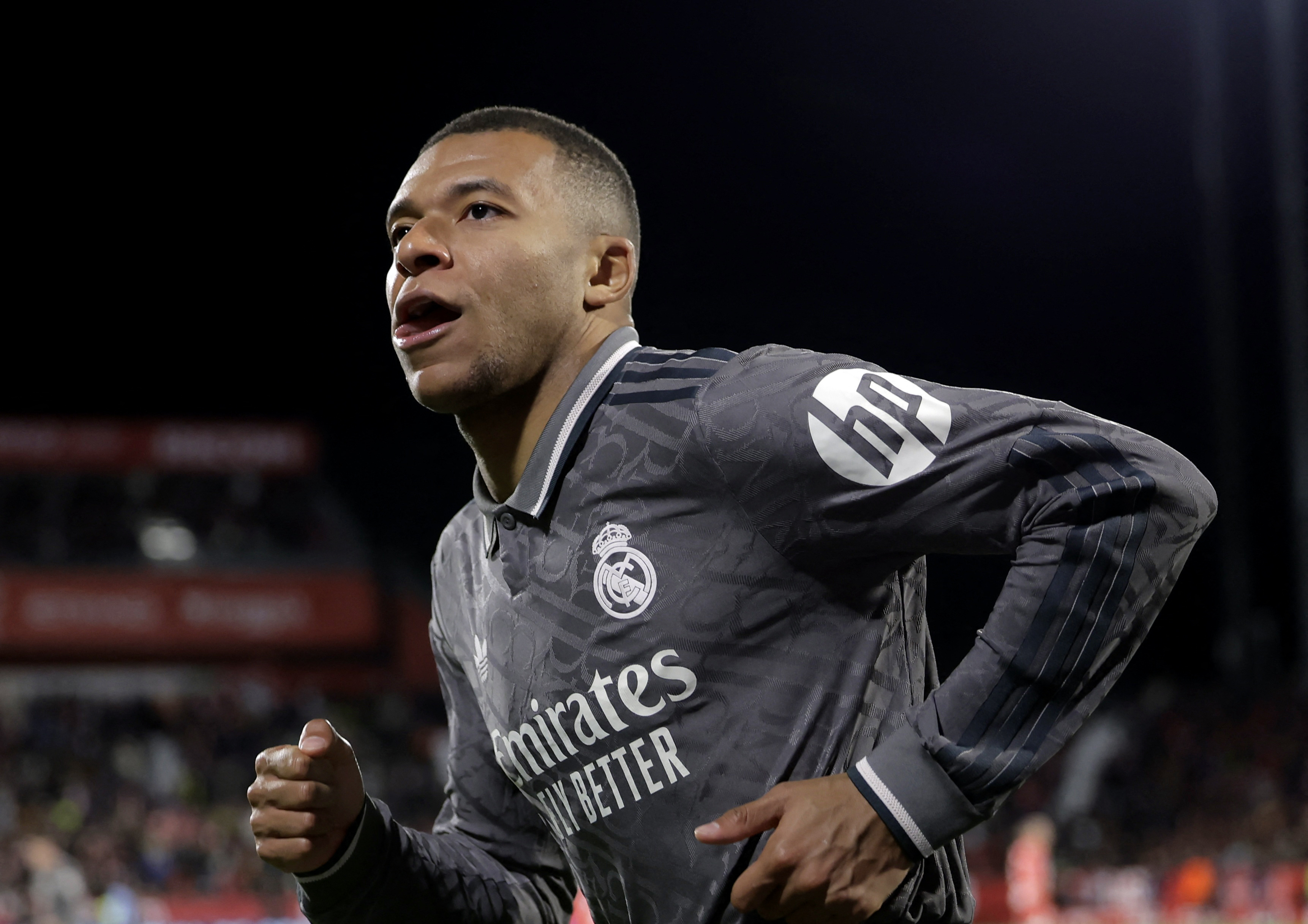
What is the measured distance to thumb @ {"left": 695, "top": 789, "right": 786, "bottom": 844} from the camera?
1557mm

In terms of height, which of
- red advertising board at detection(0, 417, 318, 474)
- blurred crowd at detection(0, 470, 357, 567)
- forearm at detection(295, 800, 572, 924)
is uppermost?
forearm at detection(295, 800, 572, 924)

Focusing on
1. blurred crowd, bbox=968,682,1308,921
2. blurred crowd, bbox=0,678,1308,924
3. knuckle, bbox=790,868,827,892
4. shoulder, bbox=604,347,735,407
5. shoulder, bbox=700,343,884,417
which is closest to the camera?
knuckle, bbox=790,868,827,892

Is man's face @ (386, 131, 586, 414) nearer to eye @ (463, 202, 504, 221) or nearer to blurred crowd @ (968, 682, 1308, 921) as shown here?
Result: eye @ (463, 202, 504, 221)

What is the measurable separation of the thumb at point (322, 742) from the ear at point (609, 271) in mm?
741

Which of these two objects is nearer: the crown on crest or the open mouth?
the crown on crest

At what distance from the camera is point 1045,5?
11938 mm

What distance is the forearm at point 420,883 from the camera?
204cm

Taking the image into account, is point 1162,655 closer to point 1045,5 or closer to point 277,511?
point 1045,5

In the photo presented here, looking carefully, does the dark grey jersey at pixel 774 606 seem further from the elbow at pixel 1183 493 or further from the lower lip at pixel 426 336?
the lower lip at pixel 426 336

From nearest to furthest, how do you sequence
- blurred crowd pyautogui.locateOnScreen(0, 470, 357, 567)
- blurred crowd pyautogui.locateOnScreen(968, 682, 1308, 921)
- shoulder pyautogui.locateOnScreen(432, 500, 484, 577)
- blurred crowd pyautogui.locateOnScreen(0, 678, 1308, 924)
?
shoulder pyautogui.locateOnScreen(432, 500, 484, 577), blurred crowd pyautogui.locateOnScreen(0, 678, 1308, 924), blurred crowd pyautogui.locateOnScreen(968, 682, 1308, 921), blurred crowd pyautogui.locateOnScreen(0, 470, 357, 567)

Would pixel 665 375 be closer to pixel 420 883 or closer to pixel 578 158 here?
pixel 578 158

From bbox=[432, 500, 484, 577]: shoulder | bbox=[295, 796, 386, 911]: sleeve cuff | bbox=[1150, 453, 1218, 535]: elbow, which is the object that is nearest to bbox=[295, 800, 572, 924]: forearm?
bbox=[295, 796, 386, 911]: sleeve cuff

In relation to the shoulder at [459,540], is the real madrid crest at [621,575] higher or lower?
higher

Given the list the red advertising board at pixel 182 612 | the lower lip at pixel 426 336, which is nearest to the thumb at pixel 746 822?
the lower lip at pixel 426 336
